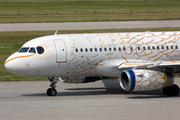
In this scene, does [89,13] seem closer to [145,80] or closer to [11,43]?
[11,43]

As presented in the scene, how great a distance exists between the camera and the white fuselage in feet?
66.0

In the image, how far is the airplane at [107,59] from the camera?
1986cm

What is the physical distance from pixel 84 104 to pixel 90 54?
3678 millimetres

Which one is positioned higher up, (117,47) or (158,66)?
(117,47)

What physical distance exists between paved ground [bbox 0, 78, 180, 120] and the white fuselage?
5.25 feet

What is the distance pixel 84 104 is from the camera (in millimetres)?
18297

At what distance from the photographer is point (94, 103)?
1853cm

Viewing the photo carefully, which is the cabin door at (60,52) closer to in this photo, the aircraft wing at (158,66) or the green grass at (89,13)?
the aircraft wing at (158,66)

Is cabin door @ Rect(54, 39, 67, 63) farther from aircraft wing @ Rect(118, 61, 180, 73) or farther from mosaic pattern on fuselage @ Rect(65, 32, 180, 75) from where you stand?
aircraft wing @ Rect(118, 61, 180, 73)

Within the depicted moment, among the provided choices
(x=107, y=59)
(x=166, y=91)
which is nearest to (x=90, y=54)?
(x=107, y=59)

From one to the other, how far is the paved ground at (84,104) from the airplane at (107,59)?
97 cm

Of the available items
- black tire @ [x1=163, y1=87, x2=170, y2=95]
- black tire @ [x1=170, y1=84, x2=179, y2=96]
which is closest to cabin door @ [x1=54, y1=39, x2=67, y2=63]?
black tire @ [x1=163, y1=87, x2=170, y2=95]

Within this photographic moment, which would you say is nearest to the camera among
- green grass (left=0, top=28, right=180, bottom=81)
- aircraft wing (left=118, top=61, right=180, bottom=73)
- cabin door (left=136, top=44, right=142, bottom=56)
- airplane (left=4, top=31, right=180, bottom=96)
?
airplane (left=4, top=31, right=180, bottom=96)

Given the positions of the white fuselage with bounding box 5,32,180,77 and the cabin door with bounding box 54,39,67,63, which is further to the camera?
the cabin door with bounding box 54,39,67,63
